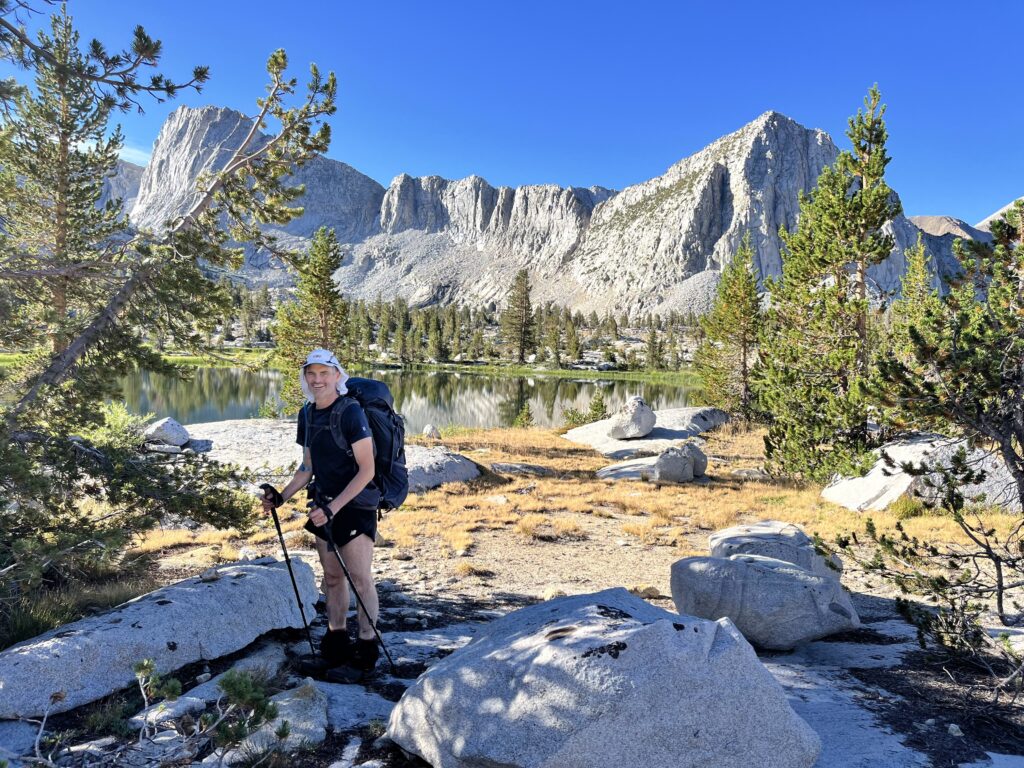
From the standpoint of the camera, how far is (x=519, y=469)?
62.1ft

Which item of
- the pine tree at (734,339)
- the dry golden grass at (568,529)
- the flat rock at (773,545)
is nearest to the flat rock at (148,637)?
the flat rock at (773,545)

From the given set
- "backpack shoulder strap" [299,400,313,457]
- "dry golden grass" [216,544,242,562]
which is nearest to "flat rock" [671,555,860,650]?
"backpack shoulder strap" [299,400,313,457]

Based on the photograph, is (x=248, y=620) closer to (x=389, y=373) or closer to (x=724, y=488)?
(x=724, y=488)

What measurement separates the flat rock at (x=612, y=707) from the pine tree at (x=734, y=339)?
92.6 ft

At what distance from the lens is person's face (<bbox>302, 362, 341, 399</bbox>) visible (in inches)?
175

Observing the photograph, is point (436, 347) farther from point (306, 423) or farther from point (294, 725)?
point (294, 725)

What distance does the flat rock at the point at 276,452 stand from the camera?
1608cm

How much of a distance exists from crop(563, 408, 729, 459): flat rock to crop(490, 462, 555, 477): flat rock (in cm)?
568

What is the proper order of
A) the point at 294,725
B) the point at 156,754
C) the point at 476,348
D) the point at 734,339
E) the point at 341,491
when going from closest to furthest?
the point at 156,754 → the point at 294,725 → the point at 341,491 → the point at 734,339 → the point at 476,348

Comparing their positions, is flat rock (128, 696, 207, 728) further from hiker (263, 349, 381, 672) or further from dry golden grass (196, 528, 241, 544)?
dry golden grass (196, 528, 241, 544)

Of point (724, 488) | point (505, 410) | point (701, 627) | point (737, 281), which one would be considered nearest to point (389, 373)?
point (505, 410)

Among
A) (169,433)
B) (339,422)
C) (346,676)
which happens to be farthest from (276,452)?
(339,422)

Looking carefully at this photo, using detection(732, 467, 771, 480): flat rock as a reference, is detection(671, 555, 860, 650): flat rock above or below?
above

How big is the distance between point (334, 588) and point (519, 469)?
14.4 meters
